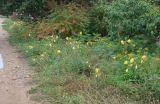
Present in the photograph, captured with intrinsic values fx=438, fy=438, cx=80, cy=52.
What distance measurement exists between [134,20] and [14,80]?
338cm

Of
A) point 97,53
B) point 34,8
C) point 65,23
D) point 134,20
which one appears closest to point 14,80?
point 97,53

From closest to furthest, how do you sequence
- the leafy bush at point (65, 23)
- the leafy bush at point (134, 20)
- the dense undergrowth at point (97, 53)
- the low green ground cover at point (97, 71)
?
the low green ground cover at point (97, 71) → the dense undergrowth at point (97, 53) → the leafy bush at point (134, 20) → the leafy bush at point (65, 23)

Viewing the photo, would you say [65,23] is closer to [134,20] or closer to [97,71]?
[134,20]

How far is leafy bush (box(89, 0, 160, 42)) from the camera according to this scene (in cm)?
1041

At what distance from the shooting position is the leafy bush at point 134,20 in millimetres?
10406

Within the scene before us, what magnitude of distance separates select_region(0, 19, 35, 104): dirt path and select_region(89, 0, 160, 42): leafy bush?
258cm

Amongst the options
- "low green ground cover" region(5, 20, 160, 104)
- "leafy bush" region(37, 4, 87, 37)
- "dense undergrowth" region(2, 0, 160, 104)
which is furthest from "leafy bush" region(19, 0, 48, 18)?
"low green ground cover" region(5, 20, 160, 104)

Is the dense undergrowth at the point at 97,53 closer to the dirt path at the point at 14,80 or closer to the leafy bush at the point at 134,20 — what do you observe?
the leafy bush at the point at 134,20

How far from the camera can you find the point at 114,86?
776cm

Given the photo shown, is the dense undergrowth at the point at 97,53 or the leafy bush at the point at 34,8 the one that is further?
the leafy bush at the point at 34,8

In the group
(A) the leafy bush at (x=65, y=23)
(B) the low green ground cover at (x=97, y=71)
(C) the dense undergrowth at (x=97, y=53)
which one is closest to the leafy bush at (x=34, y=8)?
(C) the dense undergrowth at (x=97, y=53)

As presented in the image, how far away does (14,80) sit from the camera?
9.80m

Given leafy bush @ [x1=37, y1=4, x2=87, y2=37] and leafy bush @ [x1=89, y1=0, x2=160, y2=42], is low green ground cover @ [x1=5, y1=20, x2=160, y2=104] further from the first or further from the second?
leafy bush @ [x1=37, y1=4, x2=87, y2=37]

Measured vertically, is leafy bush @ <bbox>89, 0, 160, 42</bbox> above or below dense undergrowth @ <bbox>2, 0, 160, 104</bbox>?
above
